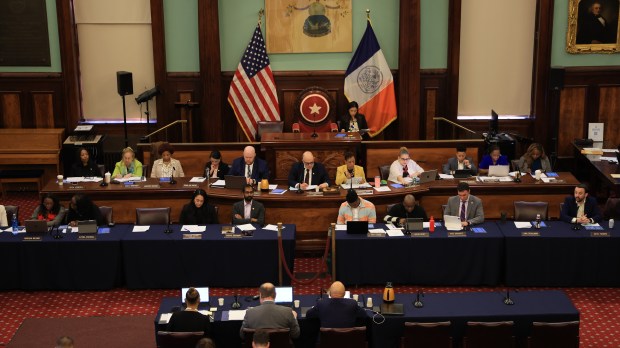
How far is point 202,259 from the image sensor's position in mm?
10609

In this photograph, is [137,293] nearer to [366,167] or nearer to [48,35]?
[366,167]

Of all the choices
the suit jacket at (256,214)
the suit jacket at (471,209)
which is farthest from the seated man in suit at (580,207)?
the suit jacket at (256,214)

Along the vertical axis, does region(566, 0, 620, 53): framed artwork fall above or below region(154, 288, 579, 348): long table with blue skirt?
above

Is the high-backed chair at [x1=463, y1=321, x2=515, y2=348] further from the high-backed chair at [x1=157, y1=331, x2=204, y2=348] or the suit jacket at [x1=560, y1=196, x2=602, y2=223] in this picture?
the suit jacket at [x1=560, y1=196, x2=602, y2=223]

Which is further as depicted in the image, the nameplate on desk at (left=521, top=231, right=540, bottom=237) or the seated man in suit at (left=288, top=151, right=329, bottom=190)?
the seated man in suit at (left=288, top=151, right=329, bottom=190)

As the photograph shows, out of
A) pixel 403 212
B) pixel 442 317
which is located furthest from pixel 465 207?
pixel 442 317

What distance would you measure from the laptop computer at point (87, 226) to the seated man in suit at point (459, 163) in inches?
226

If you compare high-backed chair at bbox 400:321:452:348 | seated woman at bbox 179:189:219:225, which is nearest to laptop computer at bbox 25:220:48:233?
seated woman at bbox 179:189:219:225

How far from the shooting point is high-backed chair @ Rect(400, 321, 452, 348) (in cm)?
804

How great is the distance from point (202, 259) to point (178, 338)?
113 inches

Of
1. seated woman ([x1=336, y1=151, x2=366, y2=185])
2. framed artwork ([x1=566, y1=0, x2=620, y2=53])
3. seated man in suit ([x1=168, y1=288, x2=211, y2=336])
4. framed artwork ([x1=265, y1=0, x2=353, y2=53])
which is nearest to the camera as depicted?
seated man in suit ([x1=168, y1=288, x2=211, y2=336])

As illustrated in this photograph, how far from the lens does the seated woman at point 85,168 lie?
13156mm

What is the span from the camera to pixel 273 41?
1602cm

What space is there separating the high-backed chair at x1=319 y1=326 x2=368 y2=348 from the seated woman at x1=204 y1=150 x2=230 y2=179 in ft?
18.0
